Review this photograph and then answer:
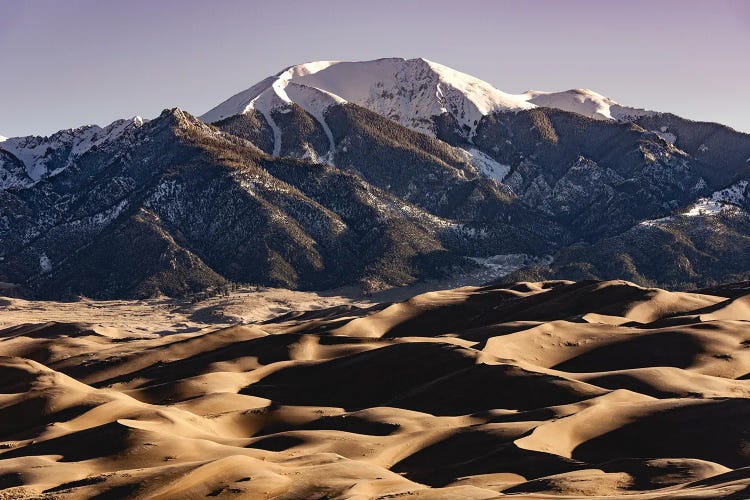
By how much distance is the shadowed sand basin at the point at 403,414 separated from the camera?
148 feet

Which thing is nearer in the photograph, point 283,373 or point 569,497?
point 569,497

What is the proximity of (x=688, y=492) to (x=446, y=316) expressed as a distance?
290 ft

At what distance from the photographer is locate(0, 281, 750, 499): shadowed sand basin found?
148 ft

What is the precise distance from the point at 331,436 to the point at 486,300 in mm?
73415

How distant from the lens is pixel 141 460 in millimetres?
51875

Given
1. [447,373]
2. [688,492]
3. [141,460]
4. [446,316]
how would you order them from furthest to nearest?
[446,316]
[447,373]
[141,460]
[688,492]

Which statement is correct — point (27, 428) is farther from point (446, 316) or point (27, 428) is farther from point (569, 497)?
point (446, 316)

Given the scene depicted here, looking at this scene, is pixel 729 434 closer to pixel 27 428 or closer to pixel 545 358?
pixel 545 358

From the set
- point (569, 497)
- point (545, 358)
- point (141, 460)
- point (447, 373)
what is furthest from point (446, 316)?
point (569, 497)

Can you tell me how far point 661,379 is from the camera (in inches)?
2781

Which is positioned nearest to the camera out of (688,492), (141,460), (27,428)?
(688,492)

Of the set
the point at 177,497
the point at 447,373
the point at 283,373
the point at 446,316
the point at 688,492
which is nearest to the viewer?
the point at 688,492

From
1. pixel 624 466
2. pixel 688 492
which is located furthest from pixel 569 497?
pixel 624 466

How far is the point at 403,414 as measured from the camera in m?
64.2
